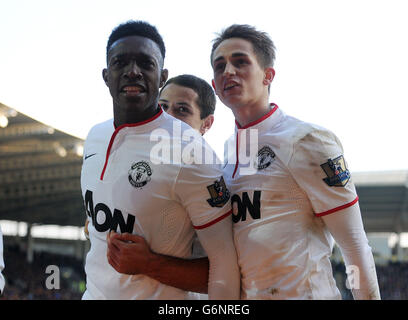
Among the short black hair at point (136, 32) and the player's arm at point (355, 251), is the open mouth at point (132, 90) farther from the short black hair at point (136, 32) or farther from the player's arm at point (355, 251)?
the player's arm at point (355, 251)

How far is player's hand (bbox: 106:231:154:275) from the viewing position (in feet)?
7.48

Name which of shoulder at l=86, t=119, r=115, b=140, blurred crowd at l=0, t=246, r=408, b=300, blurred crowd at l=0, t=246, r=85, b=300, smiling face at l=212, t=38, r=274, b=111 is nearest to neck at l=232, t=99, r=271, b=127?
smiling face at l=212, t=38, r=274, b=111

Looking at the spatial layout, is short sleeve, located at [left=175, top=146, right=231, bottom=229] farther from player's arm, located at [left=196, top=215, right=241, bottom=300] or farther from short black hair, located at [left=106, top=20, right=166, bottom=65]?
short black hair, located at [left=106, top=20, right=166, bottom=65]

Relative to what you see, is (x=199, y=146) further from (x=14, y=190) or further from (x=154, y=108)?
(x=14, y=190)

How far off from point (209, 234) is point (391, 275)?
103ft

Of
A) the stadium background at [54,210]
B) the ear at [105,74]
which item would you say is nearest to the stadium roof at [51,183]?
the stadium background at [54,210]

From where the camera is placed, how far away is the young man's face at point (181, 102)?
3416 millimetres

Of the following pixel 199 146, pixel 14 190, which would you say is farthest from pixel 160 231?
pixel 14 190

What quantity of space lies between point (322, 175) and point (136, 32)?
1136 millimetres

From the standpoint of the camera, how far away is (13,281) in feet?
81.9

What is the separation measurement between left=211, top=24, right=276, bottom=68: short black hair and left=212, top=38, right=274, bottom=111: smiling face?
4 centimetres

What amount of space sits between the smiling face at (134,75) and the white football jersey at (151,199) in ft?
0.36

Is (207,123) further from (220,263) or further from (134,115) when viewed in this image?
(220,263)
